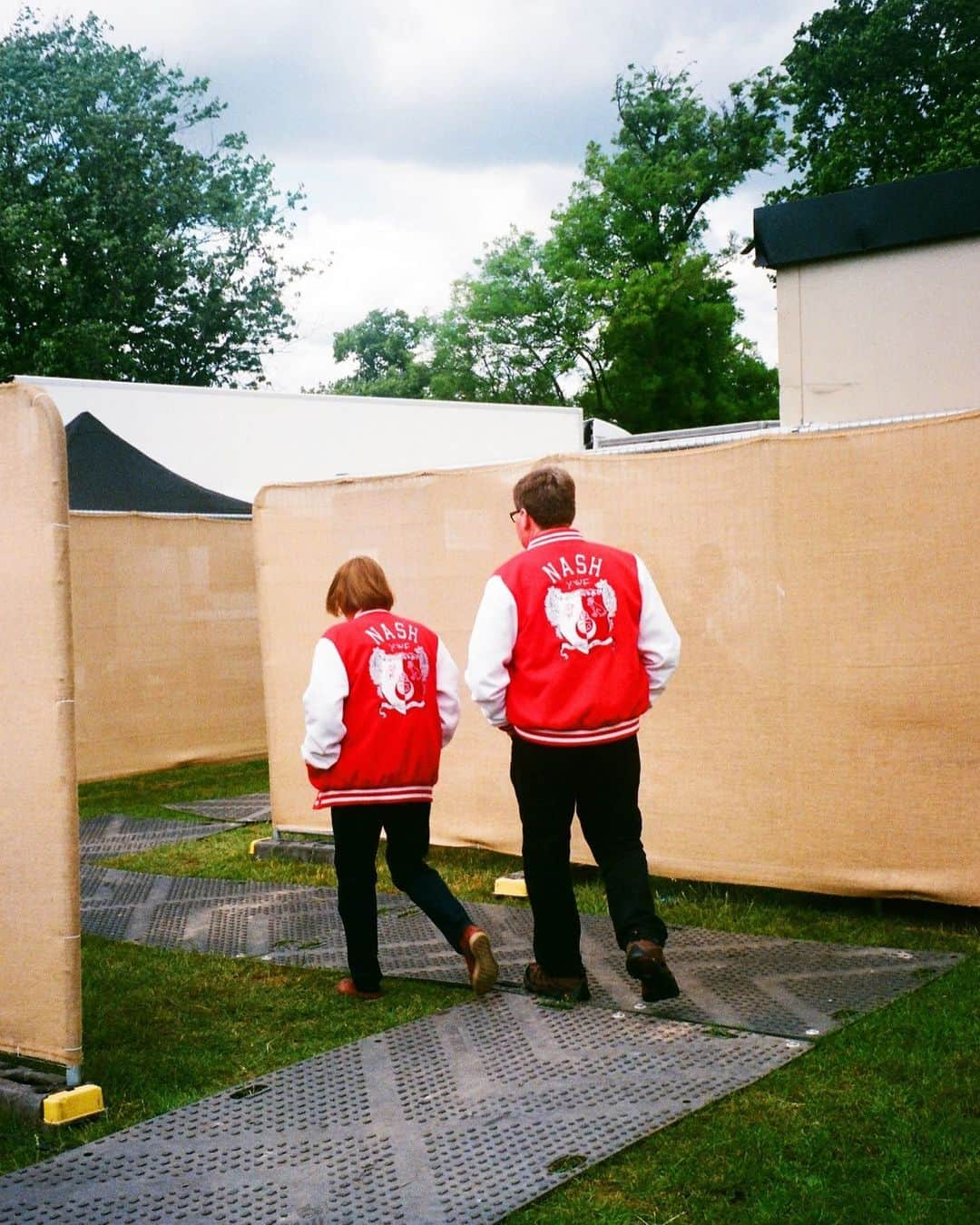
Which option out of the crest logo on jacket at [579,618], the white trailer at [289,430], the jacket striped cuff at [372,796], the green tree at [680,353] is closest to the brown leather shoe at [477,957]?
the jacket striped cuff at [372,796]

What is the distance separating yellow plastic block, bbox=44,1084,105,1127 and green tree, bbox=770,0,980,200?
37069 millimetres

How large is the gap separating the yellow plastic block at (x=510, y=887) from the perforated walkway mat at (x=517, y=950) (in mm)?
239

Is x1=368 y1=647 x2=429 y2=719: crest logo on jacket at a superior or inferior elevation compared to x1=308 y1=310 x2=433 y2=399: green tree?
inferior

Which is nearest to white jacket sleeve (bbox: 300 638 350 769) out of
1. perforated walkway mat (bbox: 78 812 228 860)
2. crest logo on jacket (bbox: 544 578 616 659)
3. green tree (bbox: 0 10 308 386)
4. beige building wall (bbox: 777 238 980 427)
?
crest logo on jacket (bbox: 544 578 616 659)

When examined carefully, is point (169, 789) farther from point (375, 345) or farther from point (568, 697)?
point (375, 345)

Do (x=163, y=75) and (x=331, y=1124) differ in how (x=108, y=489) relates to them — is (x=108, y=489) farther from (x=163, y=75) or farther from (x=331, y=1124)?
(x=163, y=75)

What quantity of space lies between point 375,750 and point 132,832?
188 inches

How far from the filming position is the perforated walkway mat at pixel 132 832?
8.79 metres

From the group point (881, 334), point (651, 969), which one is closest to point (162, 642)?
point (881, 334)

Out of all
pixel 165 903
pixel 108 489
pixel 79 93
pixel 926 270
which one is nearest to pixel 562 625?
pixel 165 903

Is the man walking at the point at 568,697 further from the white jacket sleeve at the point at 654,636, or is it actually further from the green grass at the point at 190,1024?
the green grass at the point at 190,1024

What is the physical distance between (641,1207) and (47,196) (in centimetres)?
4079

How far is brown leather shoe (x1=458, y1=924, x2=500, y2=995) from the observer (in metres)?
5.13

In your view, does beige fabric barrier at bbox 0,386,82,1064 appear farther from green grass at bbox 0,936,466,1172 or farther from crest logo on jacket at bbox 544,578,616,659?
crest logo on jacket at bbox 544,578,616,659
